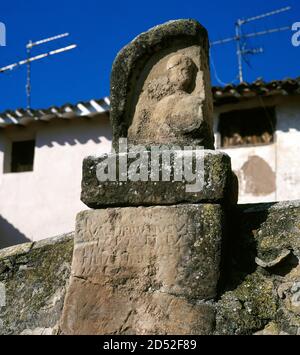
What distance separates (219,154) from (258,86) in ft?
21.8

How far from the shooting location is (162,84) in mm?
2576

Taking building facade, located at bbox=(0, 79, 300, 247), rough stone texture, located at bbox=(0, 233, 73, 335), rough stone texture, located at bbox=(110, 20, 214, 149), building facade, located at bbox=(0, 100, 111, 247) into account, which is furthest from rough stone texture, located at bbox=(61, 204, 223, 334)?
building facade, located at bbox=(0, 100, 111, 247)

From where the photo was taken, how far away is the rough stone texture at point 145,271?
6.72 feet

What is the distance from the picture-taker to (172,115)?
2457 millimetres

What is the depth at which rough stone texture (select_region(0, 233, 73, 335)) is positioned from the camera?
2432 mm

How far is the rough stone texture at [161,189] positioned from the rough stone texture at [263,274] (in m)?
0.17

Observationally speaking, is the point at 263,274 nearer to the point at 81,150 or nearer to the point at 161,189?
the point at 161,189

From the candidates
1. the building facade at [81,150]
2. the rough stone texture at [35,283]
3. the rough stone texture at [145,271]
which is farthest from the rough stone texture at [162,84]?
the building facade at [81,150]

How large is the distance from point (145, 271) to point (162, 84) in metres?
1.01

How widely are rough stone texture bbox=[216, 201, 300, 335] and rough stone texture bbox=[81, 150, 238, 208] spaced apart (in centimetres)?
17

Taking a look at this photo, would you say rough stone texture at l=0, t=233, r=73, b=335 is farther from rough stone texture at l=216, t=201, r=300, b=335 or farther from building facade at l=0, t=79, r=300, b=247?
building facade at l=0, t=79, r=300, b=247

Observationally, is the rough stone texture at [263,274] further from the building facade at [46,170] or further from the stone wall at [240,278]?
the building facade at [46,170]
